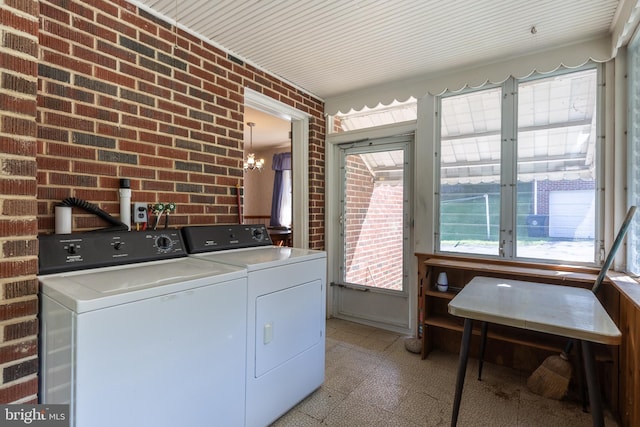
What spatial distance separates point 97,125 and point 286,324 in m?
1.49

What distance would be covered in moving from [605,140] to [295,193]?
2.49 meters

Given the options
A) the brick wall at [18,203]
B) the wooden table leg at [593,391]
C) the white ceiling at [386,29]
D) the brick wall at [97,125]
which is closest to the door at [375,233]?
the white ceiling at [386,29]

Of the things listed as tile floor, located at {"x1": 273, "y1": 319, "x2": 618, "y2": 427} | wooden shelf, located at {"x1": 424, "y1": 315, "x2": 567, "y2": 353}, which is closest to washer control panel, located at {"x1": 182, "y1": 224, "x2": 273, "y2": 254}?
tile floor, located at {"x1": 273, "y1": 319, "x2": 618, "y2": 427}

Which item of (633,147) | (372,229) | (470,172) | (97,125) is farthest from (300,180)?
(633,147)

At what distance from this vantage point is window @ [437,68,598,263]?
7.40ft

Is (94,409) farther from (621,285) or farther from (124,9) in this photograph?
(621,285)

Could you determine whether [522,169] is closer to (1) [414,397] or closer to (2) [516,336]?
(2) [516,336]

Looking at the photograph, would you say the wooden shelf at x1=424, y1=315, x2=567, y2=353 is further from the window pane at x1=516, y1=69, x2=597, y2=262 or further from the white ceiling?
the white ceiling

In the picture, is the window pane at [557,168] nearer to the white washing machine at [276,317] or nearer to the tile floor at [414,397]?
the tile floor at [414,397]

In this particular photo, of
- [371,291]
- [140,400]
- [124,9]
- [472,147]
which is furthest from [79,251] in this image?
[472,147]

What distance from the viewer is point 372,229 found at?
3314 mm

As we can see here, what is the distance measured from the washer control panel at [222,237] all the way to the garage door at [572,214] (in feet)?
7.08

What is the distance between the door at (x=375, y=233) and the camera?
3084mm

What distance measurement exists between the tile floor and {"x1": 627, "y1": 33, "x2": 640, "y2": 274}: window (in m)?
1.01
